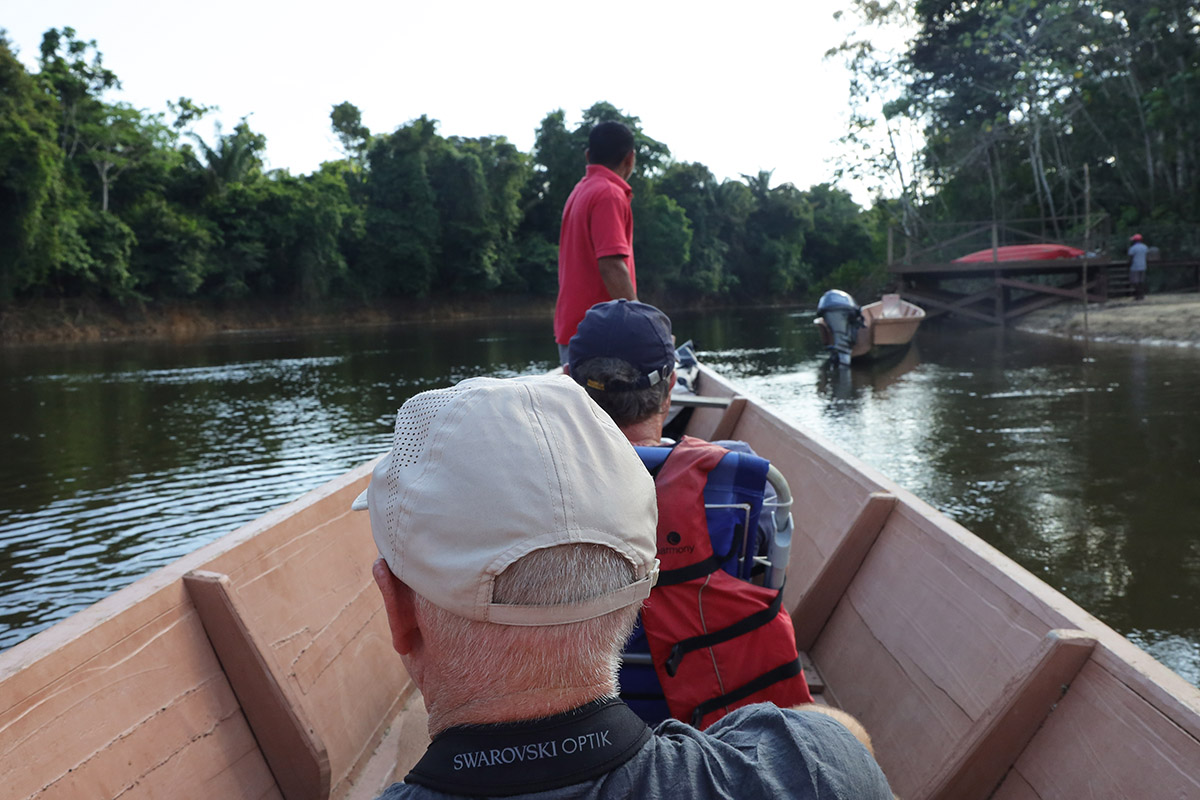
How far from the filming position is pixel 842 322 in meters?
16.1

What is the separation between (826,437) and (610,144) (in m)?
3.84

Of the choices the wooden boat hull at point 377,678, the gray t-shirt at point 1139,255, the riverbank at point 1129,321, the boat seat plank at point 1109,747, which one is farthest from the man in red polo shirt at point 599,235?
the gray t-shirt at point 1139,255

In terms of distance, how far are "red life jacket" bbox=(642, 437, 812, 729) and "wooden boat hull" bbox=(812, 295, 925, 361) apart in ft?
48.9

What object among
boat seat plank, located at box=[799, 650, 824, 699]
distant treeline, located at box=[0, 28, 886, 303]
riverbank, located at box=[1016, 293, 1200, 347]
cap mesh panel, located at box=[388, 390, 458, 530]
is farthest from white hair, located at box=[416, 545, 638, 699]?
distant treeline, located at box=[0, 28, 886, 303]

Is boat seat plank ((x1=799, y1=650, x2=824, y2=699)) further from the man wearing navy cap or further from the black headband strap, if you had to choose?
the black headband strap

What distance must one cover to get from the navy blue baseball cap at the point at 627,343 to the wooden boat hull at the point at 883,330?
14456mm

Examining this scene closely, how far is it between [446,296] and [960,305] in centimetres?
2771

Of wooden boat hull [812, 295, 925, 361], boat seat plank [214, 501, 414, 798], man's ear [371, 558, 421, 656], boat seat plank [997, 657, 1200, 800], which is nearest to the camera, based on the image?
man's ear [371, 558, 421, 656]

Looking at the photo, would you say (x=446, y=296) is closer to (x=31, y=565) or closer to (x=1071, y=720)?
(x=31, y=565)

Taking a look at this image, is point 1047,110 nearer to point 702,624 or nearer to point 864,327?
point 864,327

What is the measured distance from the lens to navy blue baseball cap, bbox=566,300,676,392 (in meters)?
2.05

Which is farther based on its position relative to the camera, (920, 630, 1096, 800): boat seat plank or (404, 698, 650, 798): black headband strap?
(920, 630, 1096, 800): boat seat plank

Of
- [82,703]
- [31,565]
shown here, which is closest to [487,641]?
[82,703]

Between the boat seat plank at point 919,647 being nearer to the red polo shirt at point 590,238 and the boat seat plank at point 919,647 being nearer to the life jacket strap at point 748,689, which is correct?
the life jacket strap at point 748,689
